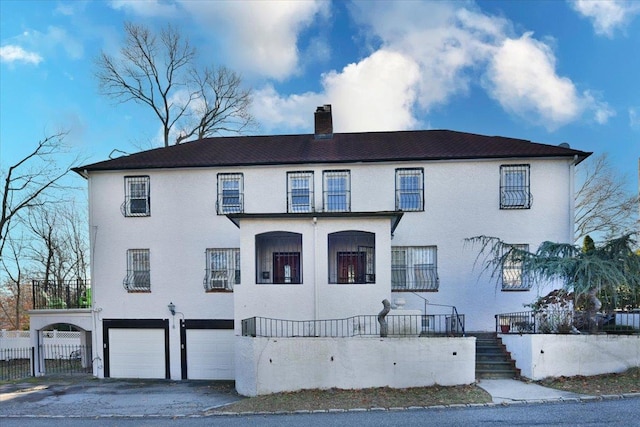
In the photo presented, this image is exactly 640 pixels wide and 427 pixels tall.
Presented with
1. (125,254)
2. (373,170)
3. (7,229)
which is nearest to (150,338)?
(125,254)

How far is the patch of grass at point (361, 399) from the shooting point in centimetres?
1012

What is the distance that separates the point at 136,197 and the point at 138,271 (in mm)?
3089

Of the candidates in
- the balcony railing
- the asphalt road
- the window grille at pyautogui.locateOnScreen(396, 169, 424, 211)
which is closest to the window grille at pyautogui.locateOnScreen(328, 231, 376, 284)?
the window grille at pyautogui.locateOnScreen(396, 169, 424, 211)

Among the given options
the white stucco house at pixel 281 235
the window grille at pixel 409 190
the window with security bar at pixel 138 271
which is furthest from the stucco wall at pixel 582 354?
the window with security bar at pixel 138 271

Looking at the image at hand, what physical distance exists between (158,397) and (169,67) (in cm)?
2258

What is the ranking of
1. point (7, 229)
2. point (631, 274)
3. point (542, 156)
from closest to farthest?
point (631, 274), point (542, 156), point (7, 229)

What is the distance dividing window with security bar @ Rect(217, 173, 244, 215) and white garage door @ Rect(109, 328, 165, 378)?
18.4 feet

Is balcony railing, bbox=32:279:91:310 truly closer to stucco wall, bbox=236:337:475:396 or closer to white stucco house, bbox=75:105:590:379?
white stucco house, bbox=75:105:590:379

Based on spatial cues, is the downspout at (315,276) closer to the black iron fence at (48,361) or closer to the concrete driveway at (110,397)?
the concrete driveway at (110,397)

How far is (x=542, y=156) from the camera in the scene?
49.7 feet

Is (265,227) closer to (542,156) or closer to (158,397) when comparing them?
(158,397)

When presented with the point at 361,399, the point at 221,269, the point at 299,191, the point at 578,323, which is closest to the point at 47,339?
the point at 221,269

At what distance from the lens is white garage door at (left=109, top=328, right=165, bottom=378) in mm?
16156

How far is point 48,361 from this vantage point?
2073 cm
